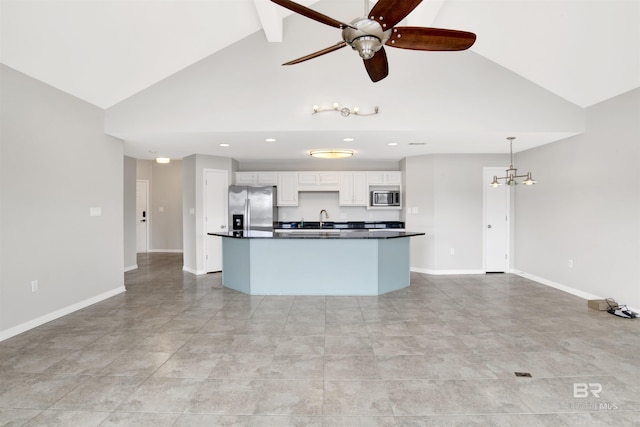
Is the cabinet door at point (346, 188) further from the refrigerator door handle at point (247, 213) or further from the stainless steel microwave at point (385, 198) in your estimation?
the refrigerator door handle at point (247, 213)

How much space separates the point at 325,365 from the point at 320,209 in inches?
204

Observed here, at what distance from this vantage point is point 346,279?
15.7 ft

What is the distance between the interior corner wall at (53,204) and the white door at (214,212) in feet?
5.56

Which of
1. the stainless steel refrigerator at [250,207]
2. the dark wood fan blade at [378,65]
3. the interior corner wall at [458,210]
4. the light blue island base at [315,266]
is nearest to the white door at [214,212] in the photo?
the stainless steel refrigerator at [250,207]

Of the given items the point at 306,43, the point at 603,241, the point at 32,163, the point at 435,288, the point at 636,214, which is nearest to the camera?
the point at 32,163

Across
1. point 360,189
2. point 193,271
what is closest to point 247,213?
point 193,271

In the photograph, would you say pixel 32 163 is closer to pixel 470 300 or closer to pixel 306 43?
pixel 306 43

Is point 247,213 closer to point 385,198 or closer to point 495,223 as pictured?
point 385,198

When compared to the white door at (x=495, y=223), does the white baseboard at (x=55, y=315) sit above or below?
below

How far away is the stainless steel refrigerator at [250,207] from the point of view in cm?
650

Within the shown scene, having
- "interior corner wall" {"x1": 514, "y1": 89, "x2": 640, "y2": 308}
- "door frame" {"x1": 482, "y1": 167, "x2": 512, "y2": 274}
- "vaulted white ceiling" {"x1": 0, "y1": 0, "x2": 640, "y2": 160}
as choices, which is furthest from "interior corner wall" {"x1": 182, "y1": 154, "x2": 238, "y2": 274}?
"interior corner wall" {"x1": 514, "y1": 89, "x2": 640, "y2": 308}

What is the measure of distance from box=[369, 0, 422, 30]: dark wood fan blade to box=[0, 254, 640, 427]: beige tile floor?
2390 millimetres

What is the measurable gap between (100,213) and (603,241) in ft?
22.4

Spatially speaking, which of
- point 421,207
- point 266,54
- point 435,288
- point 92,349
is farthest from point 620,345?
point 266,54
